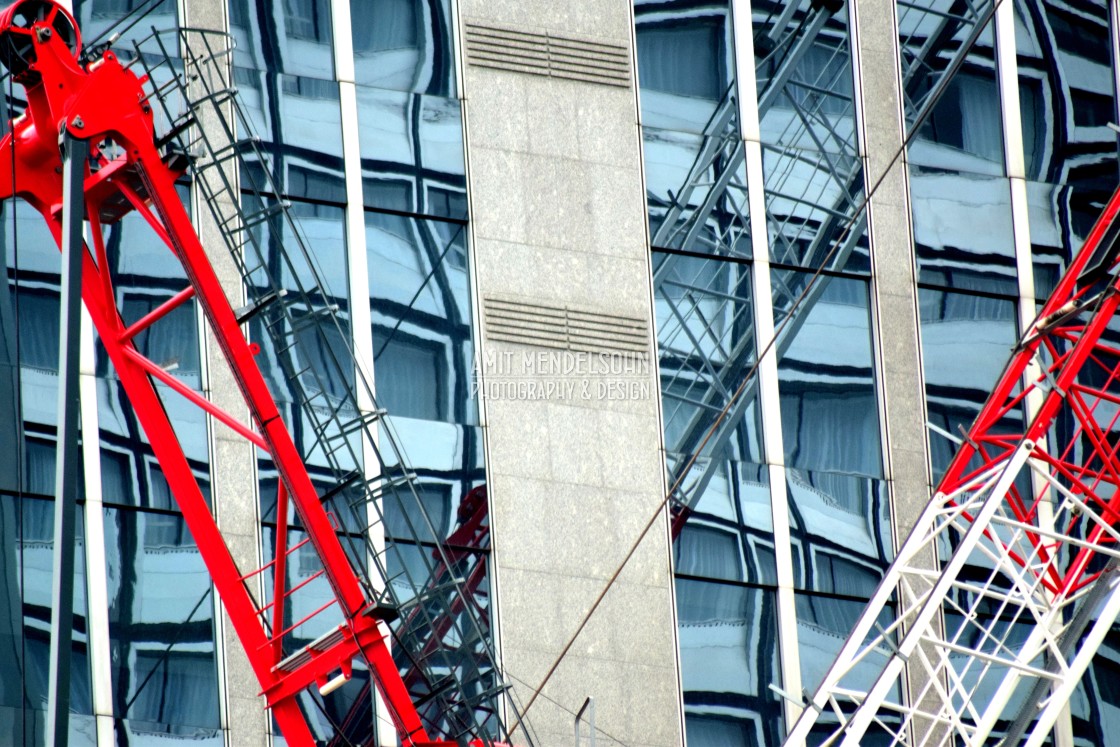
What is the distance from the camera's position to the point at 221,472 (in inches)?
967

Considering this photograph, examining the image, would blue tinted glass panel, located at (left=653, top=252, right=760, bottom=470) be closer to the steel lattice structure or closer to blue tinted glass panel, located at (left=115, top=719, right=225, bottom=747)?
the steel lattice structure

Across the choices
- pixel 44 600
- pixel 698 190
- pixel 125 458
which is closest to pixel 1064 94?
pixel 698 190

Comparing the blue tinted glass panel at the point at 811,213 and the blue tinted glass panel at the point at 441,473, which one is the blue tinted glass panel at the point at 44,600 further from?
the blue tinted glass panel at the point at 811,213

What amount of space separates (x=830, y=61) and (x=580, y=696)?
11082 millimetres

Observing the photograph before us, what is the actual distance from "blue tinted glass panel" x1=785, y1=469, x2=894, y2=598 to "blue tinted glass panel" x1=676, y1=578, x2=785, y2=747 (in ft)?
2.92

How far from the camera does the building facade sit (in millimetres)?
24172

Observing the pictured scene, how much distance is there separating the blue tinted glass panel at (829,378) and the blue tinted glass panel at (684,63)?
2802mm

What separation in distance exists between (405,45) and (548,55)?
213 cm

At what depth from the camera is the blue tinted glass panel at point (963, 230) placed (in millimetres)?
29781

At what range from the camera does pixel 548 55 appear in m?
27.8

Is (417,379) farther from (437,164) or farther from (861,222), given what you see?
(861,222)

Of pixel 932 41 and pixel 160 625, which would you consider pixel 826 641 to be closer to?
pixel 160 625

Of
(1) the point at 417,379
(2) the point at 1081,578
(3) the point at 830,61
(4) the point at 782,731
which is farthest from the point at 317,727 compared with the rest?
(3) the point at 830,61

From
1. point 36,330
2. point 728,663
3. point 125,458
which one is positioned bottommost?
point 728,663
